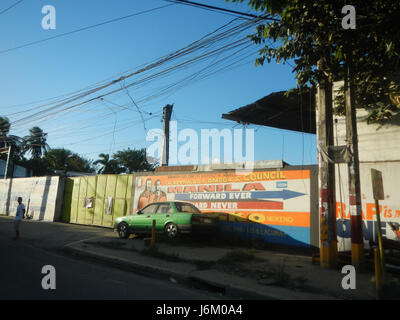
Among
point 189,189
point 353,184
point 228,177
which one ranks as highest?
point 228,177

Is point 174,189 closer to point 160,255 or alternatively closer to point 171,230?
point 171,230

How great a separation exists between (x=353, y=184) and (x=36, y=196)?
856 inches

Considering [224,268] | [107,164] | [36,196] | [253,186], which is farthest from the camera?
[107,164]

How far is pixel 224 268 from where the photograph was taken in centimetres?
730

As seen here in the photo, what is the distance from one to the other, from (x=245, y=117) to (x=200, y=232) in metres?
6.21

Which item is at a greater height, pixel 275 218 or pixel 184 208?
pixel 184 208

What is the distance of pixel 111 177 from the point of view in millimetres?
17250

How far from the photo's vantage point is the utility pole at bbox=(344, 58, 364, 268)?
6879 mm

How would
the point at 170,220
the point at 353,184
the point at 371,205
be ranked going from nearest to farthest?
the point at 353,184 → the point at 371,205 → the point at 170,220

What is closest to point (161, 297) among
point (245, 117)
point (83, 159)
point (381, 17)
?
point (381, 17)

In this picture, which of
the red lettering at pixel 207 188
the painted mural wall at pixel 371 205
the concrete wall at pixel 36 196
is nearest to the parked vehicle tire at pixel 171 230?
the red lettering at pixel 207 188

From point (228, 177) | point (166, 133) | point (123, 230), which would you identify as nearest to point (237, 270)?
point (228, 177)
